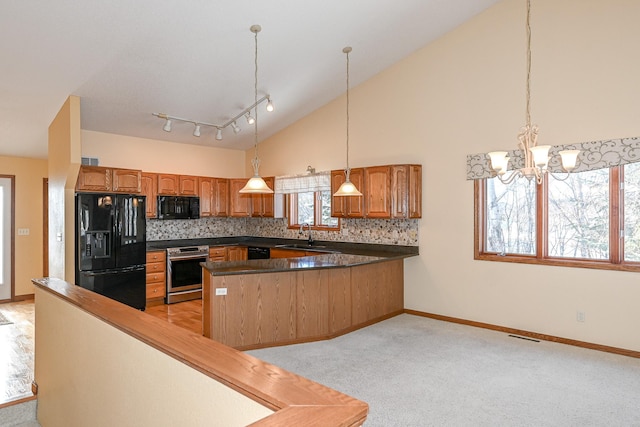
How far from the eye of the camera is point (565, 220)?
4.51 m

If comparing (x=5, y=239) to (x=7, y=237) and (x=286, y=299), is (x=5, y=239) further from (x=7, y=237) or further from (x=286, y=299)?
(x=286, y=299)

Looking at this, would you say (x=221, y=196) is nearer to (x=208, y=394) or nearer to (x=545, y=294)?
(x=545, y=294)

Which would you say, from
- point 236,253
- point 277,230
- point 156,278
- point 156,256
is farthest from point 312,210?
point 156,278

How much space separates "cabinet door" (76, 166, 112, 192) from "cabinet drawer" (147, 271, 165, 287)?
1434mm

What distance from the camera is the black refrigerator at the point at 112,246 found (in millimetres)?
5141

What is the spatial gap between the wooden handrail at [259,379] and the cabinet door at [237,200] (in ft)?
18.6

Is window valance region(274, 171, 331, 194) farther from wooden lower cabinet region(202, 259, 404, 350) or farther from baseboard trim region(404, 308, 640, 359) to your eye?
baseboard trim region(404, 308, 640, 359)

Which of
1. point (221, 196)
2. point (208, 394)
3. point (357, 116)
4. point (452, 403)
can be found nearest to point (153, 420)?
point (208, 394)

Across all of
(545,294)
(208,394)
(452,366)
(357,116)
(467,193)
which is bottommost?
(452,366)

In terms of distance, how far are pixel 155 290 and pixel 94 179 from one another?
187cm

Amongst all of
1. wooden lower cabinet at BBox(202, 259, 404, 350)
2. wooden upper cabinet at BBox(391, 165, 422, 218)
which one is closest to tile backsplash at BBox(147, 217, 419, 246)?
wooden upper cabinet at BBox(391, 165, 422, 218)

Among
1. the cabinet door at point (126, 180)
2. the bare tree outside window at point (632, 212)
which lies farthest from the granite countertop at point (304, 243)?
the bare tree outside window at point (632, 212)

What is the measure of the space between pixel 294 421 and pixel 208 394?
45cm

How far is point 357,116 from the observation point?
6.21 metres
